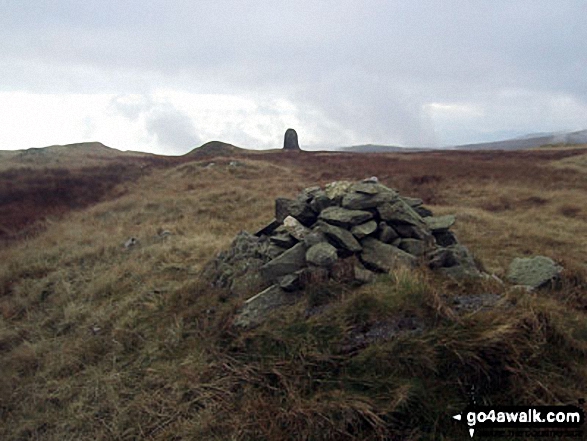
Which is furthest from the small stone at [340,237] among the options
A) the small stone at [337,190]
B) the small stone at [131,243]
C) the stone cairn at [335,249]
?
the small stone at [131,243]

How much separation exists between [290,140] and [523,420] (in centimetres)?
5305

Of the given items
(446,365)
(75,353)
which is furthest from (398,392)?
(75,353)

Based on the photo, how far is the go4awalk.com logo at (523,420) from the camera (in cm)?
329

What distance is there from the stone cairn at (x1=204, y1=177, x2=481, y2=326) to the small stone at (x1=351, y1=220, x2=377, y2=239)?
2cm

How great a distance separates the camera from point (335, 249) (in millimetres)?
5441

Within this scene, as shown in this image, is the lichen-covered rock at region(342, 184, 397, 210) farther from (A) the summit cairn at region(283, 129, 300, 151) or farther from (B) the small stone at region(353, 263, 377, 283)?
(A) the summit cairn at region(283, 129, 300, 151)

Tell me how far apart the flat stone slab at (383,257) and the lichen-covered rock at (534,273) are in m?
2.05

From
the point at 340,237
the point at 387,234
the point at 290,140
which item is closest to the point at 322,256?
the point at 340,237

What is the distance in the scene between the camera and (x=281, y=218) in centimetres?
745

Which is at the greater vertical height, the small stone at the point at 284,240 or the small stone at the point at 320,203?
the small stone at the point at 320,203

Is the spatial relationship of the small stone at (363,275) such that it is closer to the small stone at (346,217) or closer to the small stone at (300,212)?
the small stone at (346,217)

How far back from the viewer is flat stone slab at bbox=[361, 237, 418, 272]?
5264 mm

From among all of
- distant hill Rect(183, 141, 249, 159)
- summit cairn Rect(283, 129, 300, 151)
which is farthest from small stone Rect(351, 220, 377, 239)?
summit cairn Rect(283, 129, 300, 151)

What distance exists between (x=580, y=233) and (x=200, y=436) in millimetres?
11377
